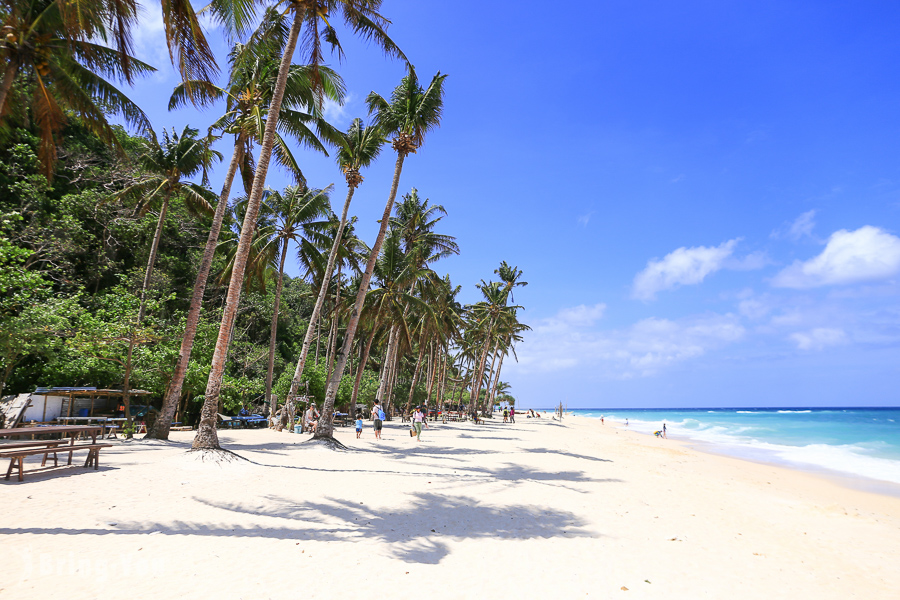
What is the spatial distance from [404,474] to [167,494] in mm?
5114

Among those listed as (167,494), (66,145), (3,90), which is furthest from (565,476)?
(66,145)

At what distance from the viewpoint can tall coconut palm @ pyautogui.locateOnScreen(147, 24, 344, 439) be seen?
13.4 m

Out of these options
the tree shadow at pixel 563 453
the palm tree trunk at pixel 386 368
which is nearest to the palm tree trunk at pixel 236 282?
the tree shadow at pixel 563 453

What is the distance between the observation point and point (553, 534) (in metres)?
6.90

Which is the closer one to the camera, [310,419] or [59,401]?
[59,401]

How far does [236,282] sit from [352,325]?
5.78 m

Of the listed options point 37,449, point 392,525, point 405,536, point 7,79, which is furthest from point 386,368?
point 405,536

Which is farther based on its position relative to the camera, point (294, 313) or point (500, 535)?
point (294, 313)

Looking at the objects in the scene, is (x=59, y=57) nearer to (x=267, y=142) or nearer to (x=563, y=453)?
(x=267, y=142)

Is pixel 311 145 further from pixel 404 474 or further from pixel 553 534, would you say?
pixel 553 534

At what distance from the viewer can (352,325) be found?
657 inches

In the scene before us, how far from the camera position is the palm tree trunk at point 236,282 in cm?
1069

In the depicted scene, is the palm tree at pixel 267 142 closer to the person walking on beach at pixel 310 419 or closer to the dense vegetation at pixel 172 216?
the dense vegetation at pixel 172 216

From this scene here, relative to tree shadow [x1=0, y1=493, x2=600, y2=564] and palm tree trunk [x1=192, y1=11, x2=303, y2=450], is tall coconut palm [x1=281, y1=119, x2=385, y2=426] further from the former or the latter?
tree shadow [x1=0, y1=493, x2=600, y2=564]
